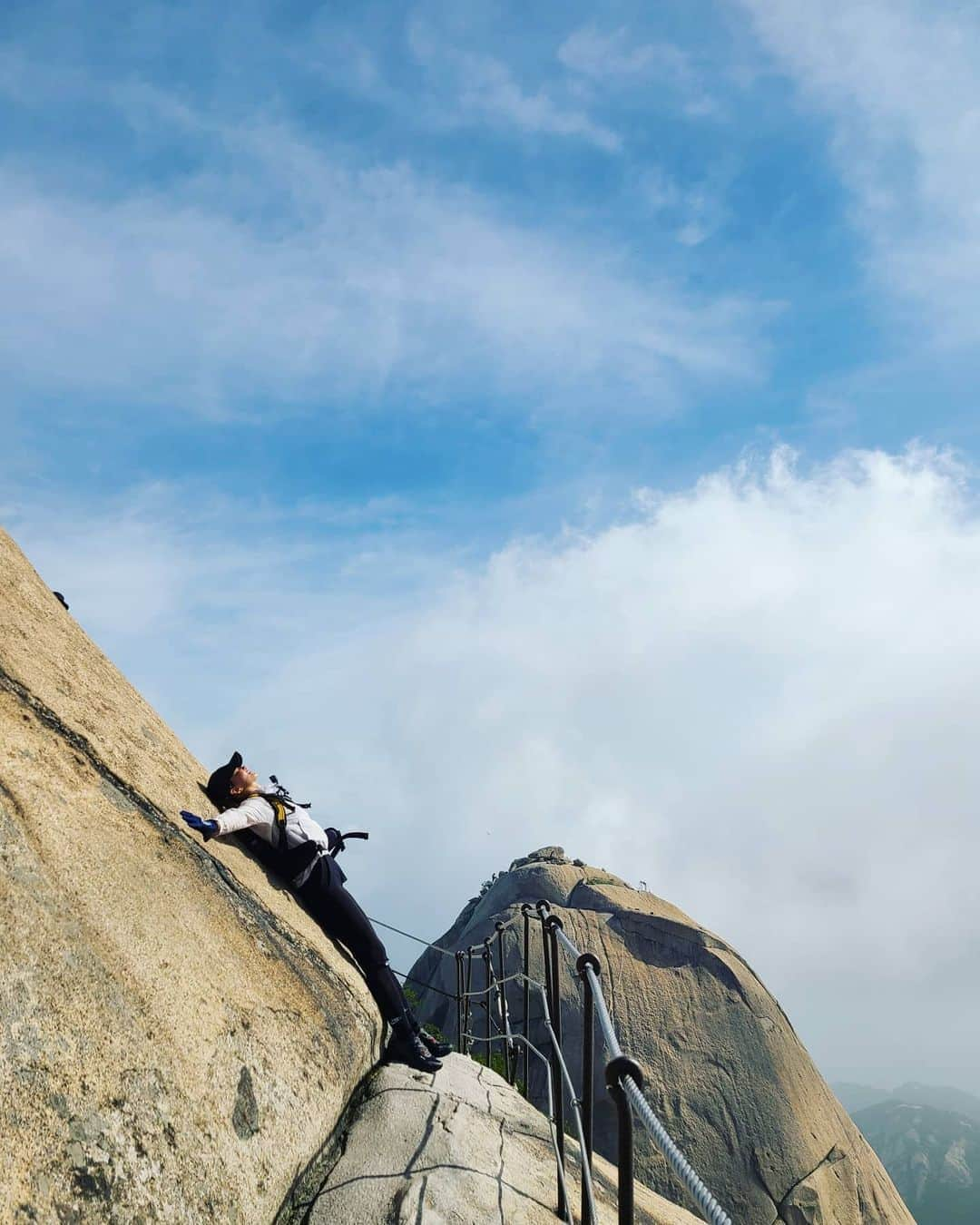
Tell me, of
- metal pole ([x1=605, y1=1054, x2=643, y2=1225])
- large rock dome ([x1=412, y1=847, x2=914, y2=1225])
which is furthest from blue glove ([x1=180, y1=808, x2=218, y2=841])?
large rock dome ([x1=412, y1=847, x2=914, y2=1225])

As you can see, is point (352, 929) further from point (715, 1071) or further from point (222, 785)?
point (715, 1071)

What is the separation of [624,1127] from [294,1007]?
2.75m

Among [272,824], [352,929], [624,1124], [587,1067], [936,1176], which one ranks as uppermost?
[936,1176]

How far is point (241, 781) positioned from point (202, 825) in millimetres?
887

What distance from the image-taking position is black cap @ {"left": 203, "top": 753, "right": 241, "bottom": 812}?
6.08m

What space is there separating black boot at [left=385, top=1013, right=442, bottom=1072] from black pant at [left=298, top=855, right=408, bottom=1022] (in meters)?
0.07

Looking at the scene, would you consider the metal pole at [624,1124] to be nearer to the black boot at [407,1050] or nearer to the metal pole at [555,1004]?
the metal pole at [555,1004]

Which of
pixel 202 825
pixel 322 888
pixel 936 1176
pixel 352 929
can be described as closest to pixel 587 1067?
pixel 352 929

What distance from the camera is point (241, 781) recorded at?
6.12 m

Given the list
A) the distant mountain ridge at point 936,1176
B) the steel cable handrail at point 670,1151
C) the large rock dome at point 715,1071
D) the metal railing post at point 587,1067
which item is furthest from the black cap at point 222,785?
the distant mountain ridge at point 936,1176

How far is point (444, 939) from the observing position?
27.2 meters

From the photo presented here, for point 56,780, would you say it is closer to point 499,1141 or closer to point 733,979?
point 499,1141

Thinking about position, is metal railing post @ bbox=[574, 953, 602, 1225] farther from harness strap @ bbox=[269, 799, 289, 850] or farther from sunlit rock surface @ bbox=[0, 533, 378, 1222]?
harness strap @ bbox=[269, 799, 289, 850]

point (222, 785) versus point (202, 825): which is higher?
point (222, 785)
